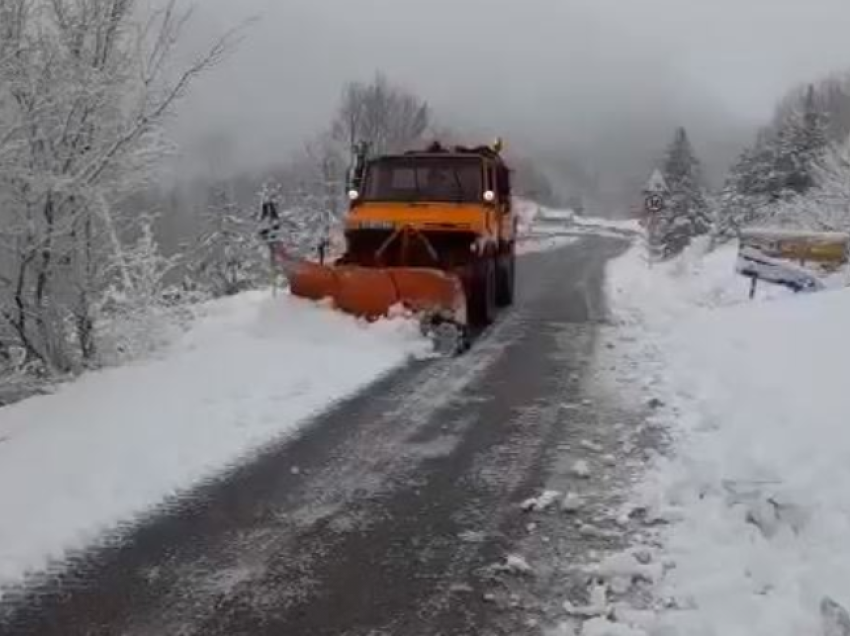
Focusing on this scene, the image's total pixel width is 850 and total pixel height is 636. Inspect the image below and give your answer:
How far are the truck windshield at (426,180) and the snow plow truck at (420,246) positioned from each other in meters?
0.01

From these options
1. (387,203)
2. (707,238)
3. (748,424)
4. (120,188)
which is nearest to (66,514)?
(748,424)

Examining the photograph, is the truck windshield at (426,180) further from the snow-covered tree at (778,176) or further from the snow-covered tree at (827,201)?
the snow-covered tree at (778,176)

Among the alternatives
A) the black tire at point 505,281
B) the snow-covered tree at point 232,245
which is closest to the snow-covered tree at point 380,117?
the snow-covered tree at point 232,245

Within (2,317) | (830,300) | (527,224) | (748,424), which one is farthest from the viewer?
(527,224)

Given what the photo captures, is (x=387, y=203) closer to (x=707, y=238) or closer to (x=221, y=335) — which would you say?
(x=221, y=335)

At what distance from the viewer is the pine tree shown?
49.6 m

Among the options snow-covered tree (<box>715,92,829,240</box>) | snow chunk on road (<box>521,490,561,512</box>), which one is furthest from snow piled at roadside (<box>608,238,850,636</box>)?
snow-covered tree (<box>715,92,829,240</box>)

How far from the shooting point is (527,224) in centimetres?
6506

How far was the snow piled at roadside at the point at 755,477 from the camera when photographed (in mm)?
4266

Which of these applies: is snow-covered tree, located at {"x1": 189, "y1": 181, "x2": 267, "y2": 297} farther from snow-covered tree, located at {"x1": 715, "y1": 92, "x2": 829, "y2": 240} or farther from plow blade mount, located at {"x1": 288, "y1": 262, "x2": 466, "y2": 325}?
plow blade mount, located at {"x1": 288, "y1": 262, "x2": 466, "y2": 325}

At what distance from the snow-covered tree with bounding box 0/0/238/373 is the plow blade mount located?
308 cm

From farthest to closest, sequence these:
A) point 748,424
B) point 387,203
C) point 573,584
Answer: point 387,203, point 748,424, point 573,584

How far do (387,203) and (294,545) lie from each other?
370 inches

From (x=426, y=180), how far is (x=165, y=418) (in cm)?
746
